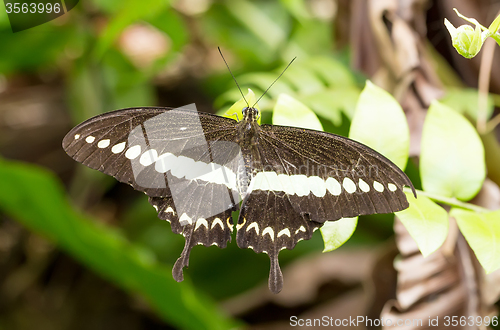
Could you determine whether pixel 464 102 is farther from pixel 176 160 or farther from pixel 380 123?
pixel 176 160

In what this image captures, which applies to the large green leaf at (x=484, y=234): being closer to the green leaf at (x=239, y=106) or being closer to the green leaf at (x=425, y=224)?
the green leaf at (x=425, y=224)

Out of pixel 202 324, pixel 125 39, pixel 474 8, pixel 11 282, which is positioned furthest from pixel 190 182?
pixel 125 39

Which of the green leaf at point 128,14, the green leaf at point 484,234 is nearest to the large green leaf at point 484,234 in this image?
the green leaf at point 484,234

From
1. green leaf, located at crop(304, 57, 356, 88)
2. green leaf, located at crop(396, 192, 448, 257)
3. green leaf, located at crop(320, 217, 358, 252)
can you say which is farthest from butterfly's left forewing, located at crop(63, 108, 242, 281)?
green leaf, located at crop(304, 57, 356, 88)

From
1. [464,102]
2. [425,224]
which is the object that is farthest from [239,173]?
[464,102]

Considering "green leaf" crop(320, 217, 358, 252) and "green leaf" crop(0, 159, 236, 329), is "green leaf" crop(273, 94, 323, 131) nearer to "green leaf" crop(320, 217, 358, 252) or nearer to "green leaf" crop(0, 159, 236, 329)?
"green leaf" crop(320, 217, 358, 252)

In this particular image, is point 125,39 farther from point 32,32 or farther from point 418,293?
point 418,293
